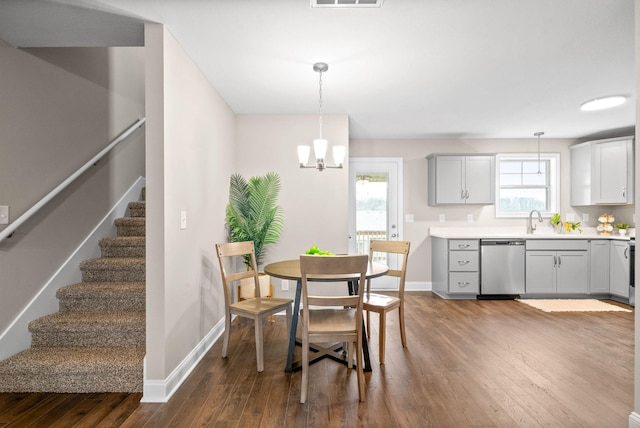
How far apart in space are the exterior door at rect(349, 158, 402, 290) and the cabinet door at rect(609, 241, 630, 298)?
2.90m

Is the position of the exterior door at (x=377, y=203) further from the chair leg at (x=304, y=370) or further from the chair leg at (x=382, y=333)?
the chair leg at (x=304, y=370)

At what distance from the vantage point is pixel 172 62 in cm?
252

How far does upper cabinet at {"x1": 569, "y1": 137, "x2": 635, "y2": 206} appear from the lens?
511 cm

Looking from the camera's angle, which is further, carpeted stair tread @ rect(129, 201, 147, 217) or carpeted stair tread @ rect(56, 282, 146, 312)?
carpeted stair tread @ rect(129, 201, 147, 217)

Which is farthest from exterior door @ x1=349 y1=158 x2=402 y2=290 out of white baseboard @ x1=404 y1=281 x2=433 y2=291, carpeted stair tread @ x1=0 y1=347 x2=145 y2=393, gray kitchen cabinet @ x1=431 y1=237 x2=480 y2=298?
carpeted stair tread @ x1=0 y1=347 x2=145 y2=393

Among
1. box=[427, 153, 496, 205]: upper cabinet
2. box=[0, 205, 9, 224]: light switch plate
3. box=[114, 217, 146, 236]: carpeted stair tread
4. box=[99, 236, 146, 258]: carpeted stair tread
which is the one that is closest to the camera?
box=[0, 205, 9, 224]: light switch plate

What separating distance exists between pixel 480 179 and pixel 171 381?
16.0 feet

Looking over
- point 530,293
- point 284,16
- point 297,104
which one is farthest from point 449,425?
point 530,293

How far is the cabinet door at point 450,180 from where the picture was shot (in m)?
5.46

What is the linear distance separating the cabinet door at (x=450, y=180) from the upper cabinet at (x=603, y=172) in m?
1.88

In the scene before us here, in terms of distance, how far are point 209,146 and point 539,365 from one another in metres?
3.37

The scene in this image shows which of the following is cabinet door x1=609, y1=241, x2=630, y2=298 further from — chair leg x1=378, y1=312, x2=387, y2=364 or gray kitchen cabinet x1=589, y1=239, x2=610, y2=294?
chair leg x1=378, y1=312, x2=387, y2=364

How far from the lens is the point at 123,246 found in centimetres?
339

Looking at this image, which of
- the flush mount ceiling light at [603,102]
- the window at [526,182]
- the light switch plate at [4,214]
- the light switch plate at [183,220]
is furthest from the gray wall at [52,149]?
the window at [526,182]
